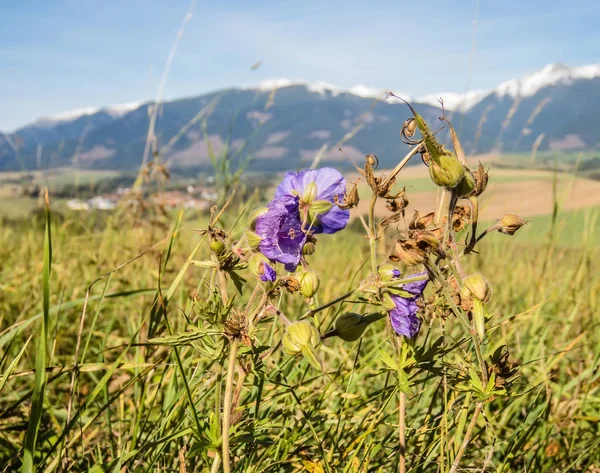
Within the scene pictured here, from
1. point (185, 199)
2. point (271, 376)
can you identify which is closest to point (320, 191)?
point (271, 376)

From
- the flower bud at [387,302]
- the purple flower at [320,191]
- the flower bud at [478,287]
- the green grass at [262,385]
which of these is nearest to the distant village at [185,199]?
the green grass at [262,385]

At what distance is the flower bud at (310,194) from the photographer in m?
1.10

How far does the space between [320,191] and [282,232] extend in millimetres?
123

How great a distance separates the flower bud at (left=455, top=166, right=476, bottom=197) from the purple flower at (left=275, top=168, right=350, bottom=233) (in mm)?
274

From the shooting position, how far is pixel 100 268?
123 inches

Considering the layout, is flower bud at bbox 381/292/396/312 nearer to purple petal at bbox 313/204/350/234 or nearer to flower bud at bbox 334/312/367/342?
flower bud at bbox 334/312/367/342

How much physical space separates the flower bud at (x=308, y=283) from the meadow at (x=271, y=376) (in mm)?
48

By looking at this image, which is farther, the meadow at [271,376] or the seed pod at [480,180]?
the meadow at [271,376]

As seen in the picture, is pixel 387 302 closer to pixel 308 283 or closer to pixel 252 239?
pixel 308 283

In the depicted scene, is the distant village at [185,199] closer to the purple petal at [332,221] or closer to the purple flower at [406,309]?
the purple petal at [332,221]

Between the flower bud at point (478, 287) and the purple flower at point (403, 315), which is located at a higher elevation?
the flower bud at point (478, 287)

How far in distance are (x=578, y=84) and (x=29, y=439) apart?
222765mm

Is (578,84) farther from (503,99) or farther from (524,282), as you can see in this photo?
(524,282)

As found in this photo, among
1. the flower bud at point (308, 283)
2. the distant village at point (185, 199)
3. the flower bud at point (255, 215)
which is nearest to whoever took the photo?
the flower bud at point (308, 283)
